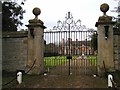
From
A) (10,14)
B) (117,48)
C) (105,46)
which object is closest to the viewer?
(105,46)

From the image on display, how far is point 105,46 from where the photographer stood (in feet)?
40.2

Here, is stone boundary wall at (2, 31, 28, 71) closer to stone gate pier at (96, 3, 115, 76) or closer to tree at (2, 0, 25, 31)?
stone gate pier at (96, 3, 115, 76)

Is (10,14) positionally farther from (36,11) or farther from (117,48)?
(117,48)

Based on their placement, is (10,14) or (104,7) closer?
(104,7)

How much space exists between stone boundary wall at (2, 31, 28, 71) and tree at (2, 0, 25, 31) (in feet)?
17.4

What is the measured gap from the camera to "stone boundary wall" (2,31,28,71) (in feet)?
43.5

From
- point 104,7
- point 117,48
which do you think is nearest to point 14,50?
point 104,7

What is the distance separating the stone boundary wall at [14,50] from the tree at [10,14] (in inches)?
209

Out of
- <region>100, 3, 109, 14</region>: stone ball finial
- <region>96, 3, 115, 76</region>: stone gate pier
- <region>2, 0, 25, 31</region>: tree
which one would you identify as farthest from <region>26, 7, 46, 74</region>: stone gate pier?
<region>2, 0, 25, 31</region>: tree

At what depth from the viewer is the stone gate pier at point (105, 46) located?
12164mm

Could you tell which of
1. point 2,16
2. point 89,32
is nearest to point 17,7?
point 2,16

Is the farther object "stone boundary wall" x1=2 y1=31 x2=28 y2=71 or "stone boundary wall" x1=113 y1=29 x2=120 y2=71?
"stone boundary wall" x1=2 y1=31 x2=28 y2=71

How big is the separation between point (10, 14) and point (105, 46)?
33.9 feet

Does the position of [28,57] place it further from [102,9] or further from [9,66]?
[102,9]
